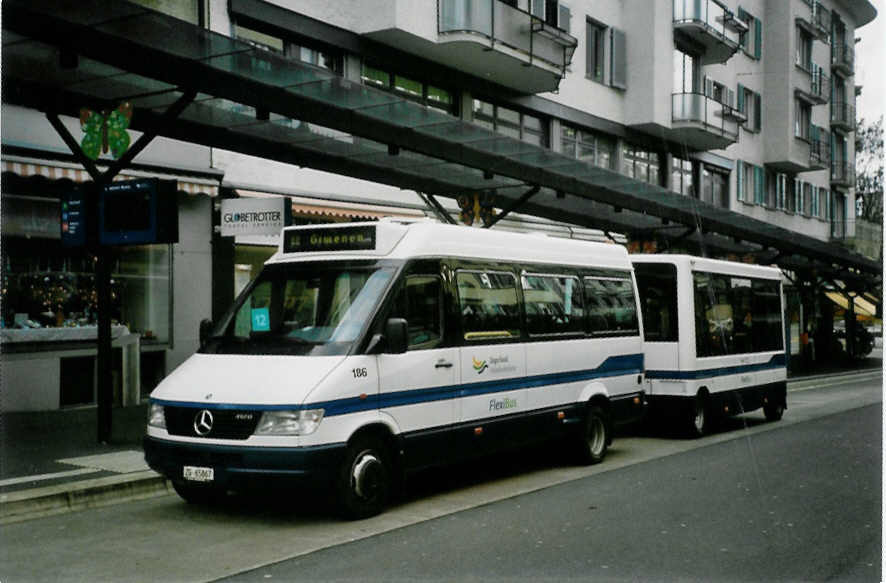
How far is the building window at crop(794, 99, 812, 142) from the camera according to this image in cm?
4297

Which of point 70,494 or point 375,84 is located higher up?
point 375,84

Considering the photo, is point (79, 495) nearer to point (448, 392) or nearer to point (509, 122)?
point (448, 392)

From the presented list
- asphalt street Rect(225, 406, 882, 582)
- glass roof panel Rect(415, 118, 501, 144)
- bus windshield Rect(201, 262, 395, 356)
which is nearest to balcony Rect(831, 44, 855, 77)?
glass roof panel Rect(415, 118, 501, 144)

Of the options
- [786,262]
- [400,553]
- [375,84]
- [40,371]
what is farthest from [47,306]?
[786,262]

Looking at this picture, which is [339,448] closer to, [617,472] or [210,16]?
[617,472]

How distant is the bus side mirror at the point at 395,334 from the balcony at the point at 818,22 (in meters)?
38.2

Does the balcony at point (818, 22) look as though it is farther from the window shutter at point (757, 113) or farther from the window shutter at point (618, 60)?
the window shutter at point (618, 60)

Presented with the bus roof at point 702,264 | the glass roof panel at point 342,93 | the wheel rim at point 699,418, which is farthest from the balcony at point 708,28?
the glass roof panel at point 342,93

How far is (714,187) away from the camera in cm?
3725

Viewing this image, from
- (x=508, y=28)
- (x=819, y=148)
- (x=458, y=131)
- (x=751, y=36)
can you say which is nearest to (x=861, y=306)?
(x=819, y=148)

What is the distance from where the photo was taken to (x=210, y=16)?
17.1 metres

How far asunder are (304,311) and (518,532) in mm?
2679

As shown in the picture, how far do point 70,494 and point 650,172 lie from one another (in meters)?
26.8

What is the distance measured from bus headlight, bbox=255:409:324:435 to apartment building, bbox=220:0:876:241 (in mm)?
11337
